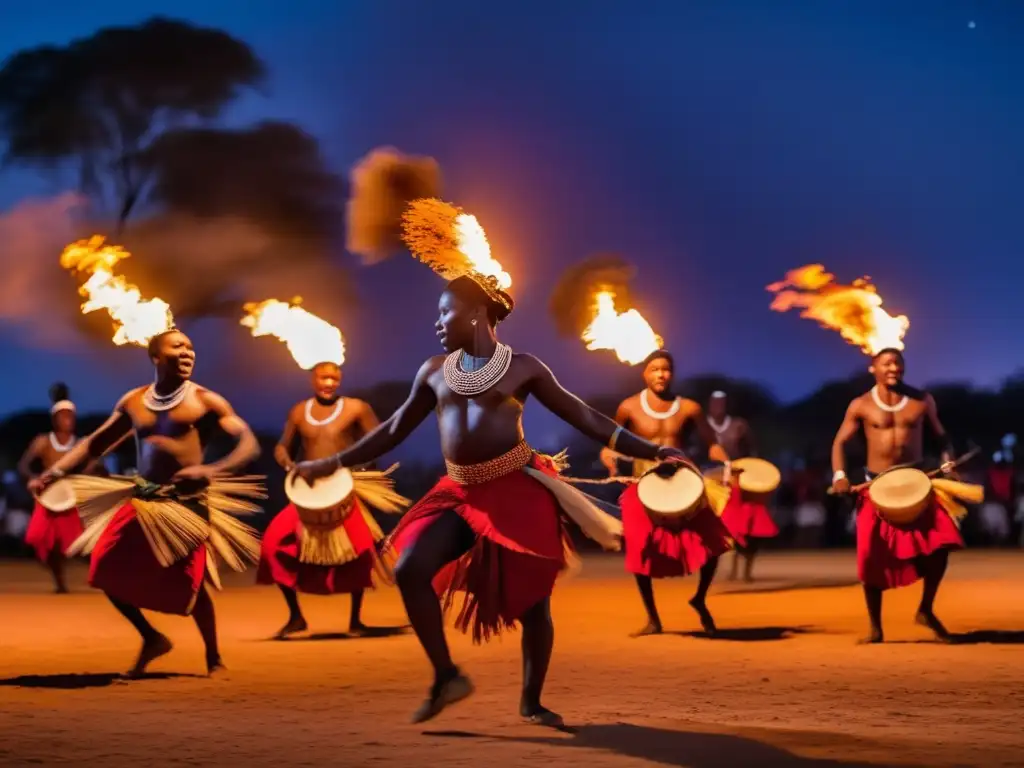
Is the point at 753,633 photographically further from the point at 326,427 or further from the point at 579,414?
the point at 579,414

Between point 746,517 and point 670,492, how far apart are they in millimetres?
5019

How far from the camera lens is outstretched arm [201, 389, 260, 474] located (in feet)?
24.9

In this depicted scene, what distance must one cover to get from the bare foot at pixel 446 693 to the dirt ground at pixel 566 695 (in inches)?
3.1

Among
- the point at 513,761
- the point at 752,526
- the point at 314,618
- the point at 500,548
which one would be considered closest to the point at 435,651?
the point at 500,548

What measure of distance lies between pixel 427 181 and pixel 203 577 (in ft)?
7.55

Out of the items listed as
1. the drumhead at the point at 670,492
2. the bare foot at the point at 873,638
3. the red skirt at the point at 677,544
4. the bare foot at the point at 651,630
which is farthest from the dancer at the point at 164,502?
the bare foot at the point at 873,638

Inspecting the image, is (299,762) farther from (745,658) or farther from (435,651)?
(745,658)

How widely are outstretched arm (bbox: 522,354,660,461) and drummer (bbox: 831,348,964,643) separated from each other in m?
3.08

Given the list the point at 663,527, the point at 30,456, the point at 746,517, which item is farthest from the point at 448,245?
the point at 30,456

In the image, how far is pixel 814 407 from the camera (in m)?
27.9

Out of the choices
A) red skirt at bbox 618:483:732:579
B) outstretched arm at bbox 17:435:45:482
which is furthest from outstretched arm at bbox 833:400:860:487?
outstretched arm at bbox 17:435:45:482

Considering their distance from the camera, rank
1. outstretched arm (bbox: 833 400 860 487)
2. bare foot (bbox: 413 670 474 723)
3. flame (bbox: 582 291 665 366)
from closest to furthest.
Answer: bare foot (bbox: 413 670 474 723), outstretched arm (bbox: 833 400 860 487), flame (bbox: 582 291 665 366)

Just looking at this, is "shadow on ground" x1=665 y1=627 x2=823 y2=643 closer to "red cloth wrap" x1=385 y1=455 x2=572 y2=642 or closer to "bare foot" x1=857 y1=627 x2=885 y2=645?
"bare foot" x1=857 y1=627 x2=885 y2=645

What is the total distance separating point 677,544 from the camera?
9586mm
